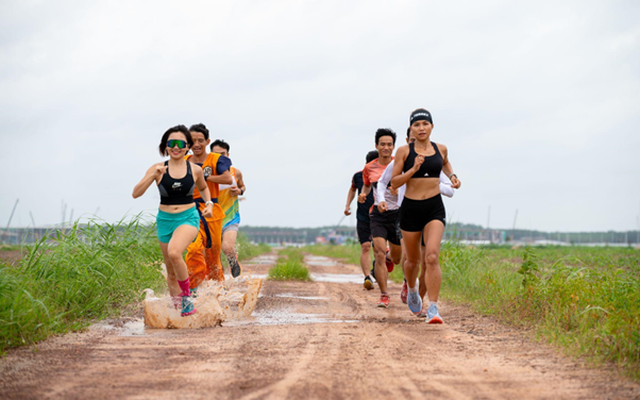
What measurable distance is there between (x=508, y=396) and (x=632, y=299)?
2720 millimetres

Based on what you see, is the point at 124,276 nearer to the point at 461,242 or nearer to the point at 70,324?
the point at 70,324

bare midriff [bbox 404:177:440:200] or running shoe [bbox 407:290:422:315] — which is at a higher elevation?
bare midriff [bbox 404:177:440:200]

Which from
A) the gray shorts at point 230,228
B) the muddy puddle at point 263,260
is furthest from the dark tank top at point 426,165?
the muddy puddle at point 263,260

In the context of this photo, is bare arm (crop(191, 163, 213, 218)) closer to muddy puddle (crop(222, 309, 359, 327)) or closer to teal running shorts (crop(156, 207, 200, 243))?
teal running shorts (crop(156, 207, 200, 243))

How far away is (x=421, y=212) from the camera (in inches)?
255

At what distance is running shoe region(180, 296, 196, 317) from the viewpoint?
622cm

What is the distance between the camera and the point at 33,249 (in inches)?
254

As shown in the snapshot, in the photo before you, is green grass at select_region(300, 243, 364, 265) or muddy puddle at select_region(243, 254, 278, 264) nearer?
muddy puddle at select_region(243, 254, 278, 264)

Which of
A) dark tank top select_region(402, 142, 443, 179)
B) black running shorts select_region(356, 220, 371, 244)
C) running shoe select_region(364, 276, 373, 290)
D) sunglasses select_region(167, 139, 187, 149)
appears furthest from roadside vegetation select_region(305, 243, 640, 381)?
sunglasses select_region(167, 139, 187, 149)

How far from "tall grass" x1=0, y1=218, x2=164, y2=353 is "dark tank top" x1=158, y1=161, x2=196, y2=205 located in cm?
117

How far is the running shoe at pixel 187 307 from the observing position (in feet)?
20.4

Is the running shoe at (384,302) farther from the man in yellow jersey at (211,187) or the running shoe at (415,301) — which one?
the man in yellow jersey at (211,187)

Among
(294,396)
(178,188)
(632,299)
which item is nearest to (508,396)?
(294,396)

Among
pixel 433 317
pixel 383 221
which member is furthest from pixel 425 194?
pixel 383 221
